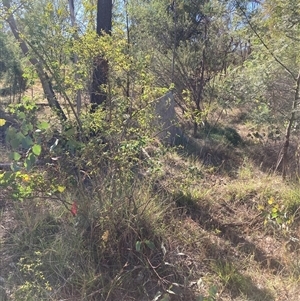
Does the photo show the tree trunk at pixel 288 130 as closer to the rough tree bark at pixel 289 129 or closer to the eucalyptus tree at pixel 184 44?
the rough tree bark at pixel 289 129

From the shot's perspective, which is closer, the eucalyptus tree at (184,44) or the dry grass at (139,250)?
the dry grass at (139,250)

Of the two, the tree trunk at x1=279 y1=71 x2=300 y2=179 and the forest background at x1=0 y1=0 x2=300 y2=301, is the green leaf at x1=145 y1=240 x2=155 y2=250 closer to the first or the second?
the forest background at x1=0 y1=0 x2=300 y2=301

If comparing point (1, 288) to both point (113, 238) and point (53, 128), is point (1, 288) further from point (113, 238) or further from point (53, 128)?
point (53, 128)

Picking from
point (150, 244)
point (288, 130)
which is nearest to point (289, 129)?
point (288, 130)

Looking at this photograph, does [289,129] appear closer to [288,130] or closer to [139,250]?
[288,130]

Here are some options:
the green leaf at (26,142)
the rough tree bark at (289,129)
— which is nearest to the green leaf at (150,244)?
the green leaf at (26,142)

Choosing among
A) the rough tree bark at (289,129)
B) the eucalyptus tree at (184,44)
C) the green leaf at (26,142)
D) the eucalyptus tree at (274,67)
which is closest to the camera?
the green leaf at (26,142)

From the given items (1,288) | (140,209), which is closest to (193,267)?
(140,209)

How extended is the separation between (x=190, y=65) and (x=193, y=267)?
648cm

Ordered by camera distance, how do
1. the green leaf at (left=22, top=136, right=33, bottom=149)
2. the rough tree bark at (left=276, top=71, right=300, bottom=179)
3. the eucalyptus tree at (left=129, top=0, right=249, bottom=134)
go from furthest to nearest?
the eucalyptus tree at (left=129, top=0, right=249, bottom=134) < the rough tree bark at (left=276, top=71, right=300, bottom=179) < the green leaf at (left=22, top=136, right=33, bottom=149)

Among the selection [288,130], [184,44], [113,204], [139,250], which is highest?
[184,44]

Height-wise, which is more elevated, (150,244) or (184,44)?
(184,44)

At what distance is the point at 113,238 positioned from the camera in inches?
111

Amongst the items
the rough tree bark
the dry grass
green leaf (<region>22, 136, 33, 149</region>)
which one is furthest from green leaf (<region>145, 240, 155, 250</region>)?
the rough tree bark
